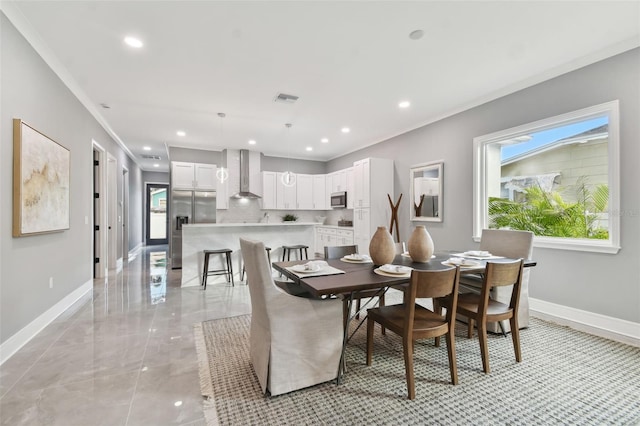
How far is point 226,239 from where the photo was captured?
16.3ft

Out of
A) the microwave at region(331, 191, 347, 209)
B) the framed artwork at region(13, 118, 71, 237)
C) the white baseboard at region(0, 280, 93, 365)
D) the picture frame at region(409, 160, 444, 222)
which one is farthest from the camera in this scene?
the microwave at region(331, 191, 347, 209)

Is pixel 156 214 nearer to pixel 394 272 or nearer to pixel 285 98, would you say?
pixel 285 98

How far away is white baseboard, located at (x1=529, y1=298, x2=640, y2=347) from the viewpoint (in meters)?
2.67

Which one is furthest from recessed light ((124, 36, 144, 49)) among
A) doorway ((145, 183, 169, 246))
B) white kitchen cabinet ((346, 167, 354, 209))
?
doorway ((145, 183, 169, 246))

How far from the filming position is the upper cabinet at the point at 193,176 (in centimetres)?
654

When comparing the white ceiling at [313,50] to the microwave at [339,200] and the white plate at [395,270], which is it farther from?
the microwave at [339,200]

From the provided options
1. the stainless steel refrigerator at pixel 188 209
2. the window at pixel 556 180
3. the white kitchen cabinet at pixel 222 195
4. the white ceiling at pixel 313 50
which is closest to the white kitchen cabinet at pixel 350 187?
the white ceiling at pixel 313 50

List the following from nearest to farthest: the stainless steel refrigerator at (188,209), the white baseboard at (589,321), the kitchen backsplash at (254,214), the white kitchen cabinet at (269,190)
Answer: the white baseboard at (589,321), the stainless steel refrigerator at (188,209), the kitchen backsplash at (254,214), the white kitchen cabinet at (269,190)

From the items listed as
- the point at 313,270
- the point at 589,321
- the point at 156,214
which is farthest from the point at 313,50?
the point at 156,214

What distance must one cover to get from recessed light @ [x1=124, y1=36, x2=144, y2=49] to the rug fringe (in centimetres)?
274

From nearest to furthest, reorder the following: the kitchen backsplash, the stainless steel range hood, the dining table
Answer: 1. the dining table
2. the stainless steel range hood
3. the kitchen backsplash

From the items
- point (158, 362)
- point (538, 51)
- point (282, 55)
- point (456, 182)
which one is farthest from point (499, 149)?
point (158, 362)

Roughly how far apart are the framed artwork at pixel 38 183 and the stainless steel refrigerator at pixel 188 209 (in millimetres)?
3103

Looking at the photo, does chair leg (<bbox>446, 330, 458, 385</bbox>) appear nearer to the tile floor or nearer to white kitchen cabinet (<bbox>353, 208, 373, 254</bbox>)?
the tile floor
